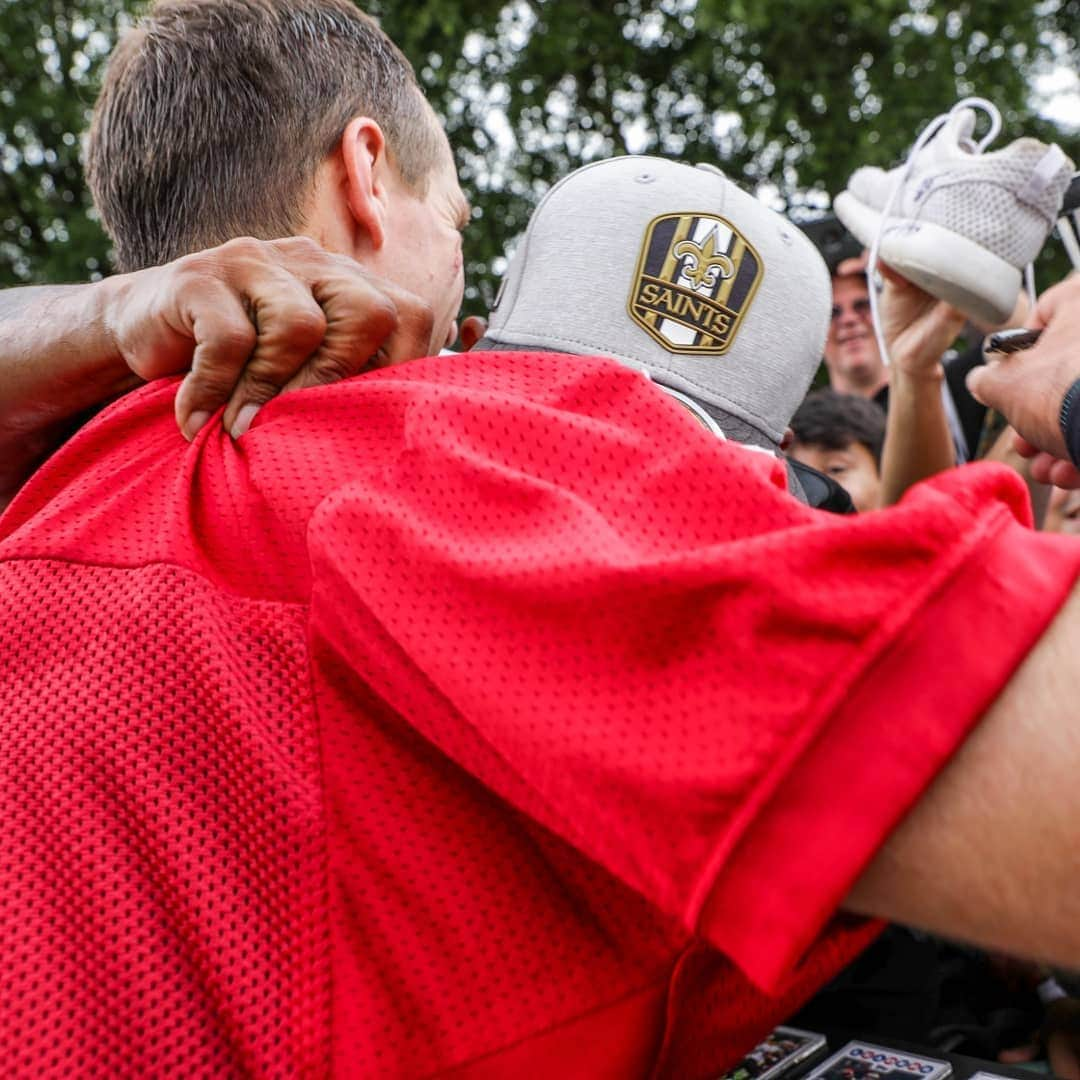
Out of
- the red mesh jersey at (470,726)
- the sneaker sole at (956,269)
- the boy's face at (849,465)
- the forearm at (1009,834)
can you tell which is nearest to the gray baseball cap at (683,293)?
the red mesh jersey at (470,726)

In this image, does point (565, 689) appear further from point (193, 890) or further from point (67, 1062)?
point (67, 1062)

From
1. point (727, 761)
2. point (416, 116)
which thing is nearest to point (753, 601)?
point (727, 761)

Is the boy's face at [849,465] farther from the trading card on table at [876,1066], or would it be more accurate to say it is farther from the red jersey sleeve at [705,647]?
the red jersey sleeve at [705,647]

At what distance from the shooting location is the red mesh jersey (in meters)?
0.66

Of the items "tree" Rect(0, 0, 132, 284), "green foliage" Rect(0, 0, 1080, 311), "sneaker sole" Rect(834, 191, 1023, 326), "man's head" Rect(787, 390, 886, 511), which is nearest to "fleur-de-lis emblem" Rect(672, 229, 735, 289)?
"sneaker sole" Rect(834, 191, 1023, 326)

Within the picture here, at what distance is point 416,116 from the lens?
1.28 metres

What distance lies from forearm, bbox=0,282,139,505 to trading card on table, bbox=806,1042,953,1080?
1.05 meters

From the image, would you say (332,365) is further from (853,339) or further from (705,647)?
(853,339)

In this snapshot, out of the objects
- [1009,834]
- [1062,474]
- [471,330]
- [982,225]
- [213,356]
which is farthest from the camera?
[982,225]

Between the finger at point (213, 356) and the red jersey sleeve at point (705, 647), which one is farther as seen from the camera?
the finger at point (213, 356)

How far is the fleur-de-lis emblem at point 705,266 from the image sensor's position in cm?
112

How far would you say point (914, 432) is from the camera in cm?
260

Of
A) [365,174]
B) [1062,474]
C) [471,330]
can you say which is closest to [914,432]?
[1062,474]

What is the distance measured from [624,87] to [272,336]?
1021 cm
